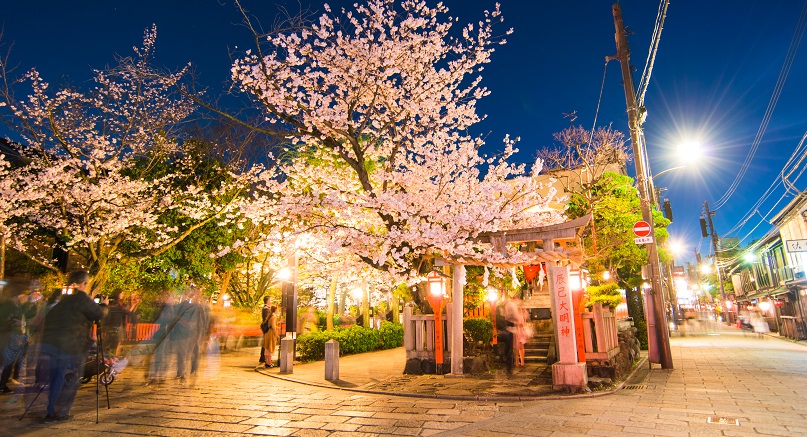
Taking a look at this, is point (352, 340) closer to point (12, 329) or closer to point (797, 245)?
point (12, 329)

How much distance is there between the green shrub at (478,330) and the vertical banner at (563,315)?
6453 millimetres

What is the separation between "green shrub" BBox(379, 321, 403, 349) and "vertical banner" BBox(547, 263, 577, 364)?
12764mm

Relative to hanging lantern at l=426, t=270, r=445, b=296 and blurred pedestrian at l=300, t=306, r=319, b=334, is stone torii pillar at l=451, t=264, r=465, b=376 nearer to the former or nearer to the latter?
hanging lantern at l=426, t=270, r=445, b=296

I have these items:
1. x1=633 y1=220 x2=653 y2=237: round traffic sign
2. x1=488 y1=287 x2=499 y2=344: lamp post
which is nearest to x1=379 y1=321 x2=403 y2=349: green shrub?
x1=488 y1=287 x2=499 y2=344: lamp post

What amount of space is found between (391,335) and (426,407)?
14.9m

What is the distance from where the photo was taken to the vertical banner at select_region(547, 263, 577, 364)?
32.1 ft

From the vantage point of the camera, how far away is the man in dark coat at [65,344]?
627cm

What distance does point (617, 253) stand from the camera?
69.4 ft

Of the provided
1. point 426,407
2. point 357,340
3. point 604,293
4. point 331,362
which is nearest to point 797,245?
point 604,293

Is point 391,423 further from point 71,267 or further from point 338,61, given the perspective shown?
point 71,267

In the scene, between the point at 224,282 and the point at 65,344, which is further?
the point at 224,282

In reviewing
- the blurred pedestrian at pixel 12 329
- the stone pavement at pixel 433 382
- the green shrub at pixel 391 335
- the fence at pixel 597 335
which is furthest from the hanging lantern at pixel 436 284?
the green shrub at pixel 391 335

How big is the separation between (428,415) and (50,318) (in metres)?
5.81

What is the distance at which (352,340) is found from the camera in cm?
1881
